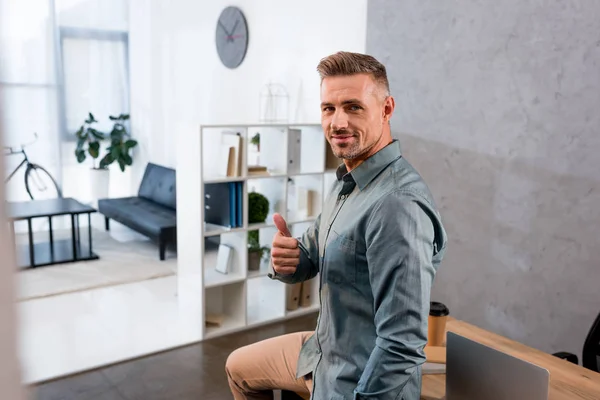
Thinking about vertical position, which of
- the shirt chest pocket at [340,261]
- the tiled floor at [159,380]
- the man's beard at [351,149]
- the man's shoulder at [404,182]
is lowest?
the tiled floor at [159,380]

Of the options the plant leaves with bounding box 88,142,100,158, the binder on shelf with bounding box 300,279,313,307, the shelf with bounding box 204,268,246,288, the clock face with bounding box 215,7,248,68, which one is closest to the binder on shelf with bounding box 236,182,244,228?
the shelf with bounding box 204,268,246,288

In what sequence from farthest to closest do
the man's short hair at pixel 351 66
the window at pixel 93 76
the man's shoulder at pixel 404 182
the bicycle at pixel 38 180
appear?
the window at pixel 93 76
the bicycle at pixel 38 180
the man's short hair at pixel 351 66
the man's shoulder at pixel 404 182

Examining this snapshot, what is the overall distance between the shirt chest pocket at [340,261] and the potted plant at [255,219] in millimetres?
2672

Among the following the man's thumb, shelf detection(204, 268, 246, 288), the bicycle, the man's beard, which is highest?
the man's beard

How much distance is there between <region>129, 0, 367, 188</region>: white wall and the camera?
484 cm

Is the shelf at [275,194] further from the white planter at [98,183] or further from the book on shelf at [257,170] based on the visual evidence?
the white planter at [98,183]

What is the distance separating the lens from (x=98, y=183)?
7980mm

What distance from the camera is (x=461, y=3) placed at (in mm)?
3621

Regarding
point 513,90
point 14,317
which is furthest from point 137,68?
point 14,317

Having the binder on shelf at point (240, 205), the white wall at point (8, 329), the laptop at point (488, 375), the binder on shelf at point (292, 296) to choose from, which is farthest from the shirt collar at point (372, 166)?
the binder on shelf at point (292, 296)

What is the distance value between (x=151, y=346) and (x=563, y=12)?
3262mm

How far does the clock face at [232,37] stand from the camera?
5.71 metres

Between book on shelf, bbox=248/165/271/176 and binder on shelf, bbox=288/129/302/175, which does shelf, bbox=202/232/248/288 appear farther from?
binder on shelf, bbox=288/129/302/175

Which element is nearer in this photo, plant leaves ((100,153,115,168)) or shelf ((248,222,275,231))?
shelf ((248,222,275,231))
